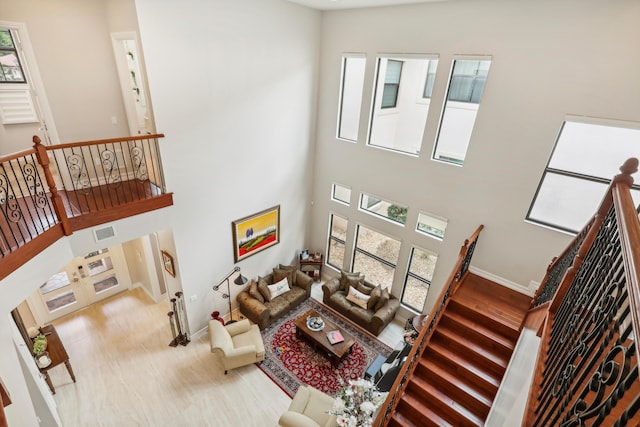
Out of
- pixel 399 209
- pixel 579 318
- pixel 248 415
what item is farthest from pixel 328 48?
pixel 248 415

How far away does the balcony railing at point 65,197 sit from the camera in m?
3.61

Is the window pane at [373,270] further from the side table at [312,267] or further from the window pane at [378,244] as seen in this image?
the side table at [312,267]

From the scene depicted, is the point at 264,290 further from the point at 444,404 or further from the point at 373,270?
the point at 444,404

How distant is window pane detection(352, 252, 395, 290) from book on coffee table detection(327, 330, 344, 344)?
1870 mm

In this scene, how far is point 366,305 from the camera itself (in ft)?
23.9

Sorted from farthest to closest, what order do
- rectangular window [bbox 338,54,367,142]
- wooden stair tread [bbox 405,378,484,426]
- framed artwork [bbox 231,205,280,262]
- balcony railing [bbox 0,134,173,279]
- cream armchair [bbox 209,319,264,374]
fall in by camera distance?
framed artwork [bbox 231,205,280,262] < rectangular window [bbox 338,54,367,142] < cream armchair [bbox 209,319,264,374] < wooden stair tread [bbox 405,378,484,426] < balcony railing [bbox 0,134,173,279]

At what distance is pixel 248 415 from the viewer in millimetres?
5375

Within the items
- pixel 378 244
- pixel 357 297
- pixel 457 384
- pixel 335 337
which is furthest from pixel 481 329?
pixel 378 244

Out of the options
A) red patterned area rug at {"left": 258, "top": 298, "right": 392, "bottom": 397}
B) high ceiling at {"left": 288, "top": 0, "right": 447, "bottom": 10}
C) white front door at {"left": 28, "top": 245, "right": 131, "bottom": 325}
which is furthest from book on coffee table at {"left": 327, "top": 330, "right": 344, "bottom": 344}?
high ceiling at {"left": 288, "top": 0, "right": 447, "bottom": 10}

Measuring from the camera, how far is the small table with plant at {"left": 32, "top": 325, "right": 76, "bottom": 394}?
513cm

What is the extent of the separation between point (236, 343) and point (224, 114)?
175 inches

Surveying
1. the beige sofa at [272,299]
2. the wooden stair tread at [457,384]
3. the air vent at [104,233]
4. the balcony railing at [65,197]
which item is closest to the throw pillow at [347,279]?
the beige sofa at [272,299]

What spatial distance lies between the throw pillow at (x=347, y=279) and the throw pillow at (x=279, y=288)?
52.3 inches

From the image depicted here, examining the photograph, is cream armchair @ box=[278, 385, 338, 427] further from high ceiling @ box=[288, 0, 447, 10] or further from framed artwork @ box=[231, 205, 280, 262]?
high ceiling @ box=[288, 0, 447, 10]
